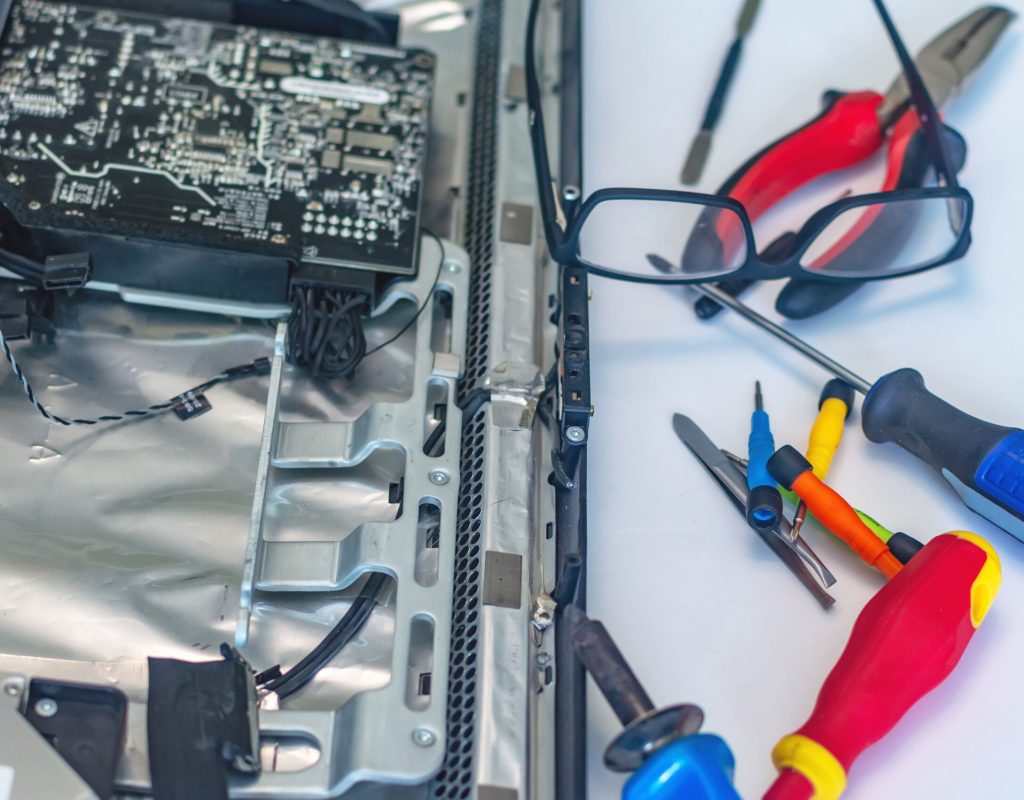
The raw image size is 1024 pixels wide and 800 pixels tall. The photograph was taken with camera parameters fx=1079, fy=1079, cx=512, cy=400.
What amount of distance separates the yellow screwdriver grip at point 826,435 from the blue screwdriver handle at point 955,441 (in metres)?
0.03

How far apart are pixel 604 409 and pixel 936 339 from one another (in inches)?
18.6

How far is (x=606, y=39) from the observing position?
1.82 m

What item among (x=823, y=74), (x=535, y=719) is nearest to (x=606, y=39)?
(x=823, y=74)

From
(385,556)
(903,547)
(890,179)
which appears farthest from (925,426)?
(385,556)

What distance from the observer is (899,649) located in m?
1.06

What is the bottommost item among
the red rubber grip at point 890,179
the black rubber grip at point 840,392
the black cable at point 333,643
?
the black cable at point 333,643

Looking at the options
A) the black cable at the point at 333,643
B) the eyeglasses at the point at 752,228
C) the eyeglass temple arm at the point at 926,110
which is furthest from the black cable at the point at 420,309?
the eyeglass temple arm at the point at 926,110

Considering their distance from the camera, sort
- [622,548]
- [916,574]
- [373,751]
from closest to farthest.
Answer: [373,751] < [916,574] < [622,548]

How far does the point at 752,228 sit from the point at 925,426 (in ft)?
1.15

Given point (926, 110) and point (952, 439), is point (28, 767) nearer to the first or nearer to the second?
point (952, 439)

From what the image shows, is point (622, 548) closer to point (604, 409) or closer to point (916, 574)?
point (604, 409)

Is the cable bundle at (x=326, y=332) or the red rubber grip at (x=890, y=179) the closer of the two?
the cable bundle at (x=326, y=332)

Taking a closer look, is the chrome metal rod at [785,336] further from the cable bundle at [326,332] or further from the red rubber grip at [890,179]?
the cable bundle at [326,332]

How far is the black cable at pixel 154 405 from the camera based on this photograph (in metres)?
1.24
